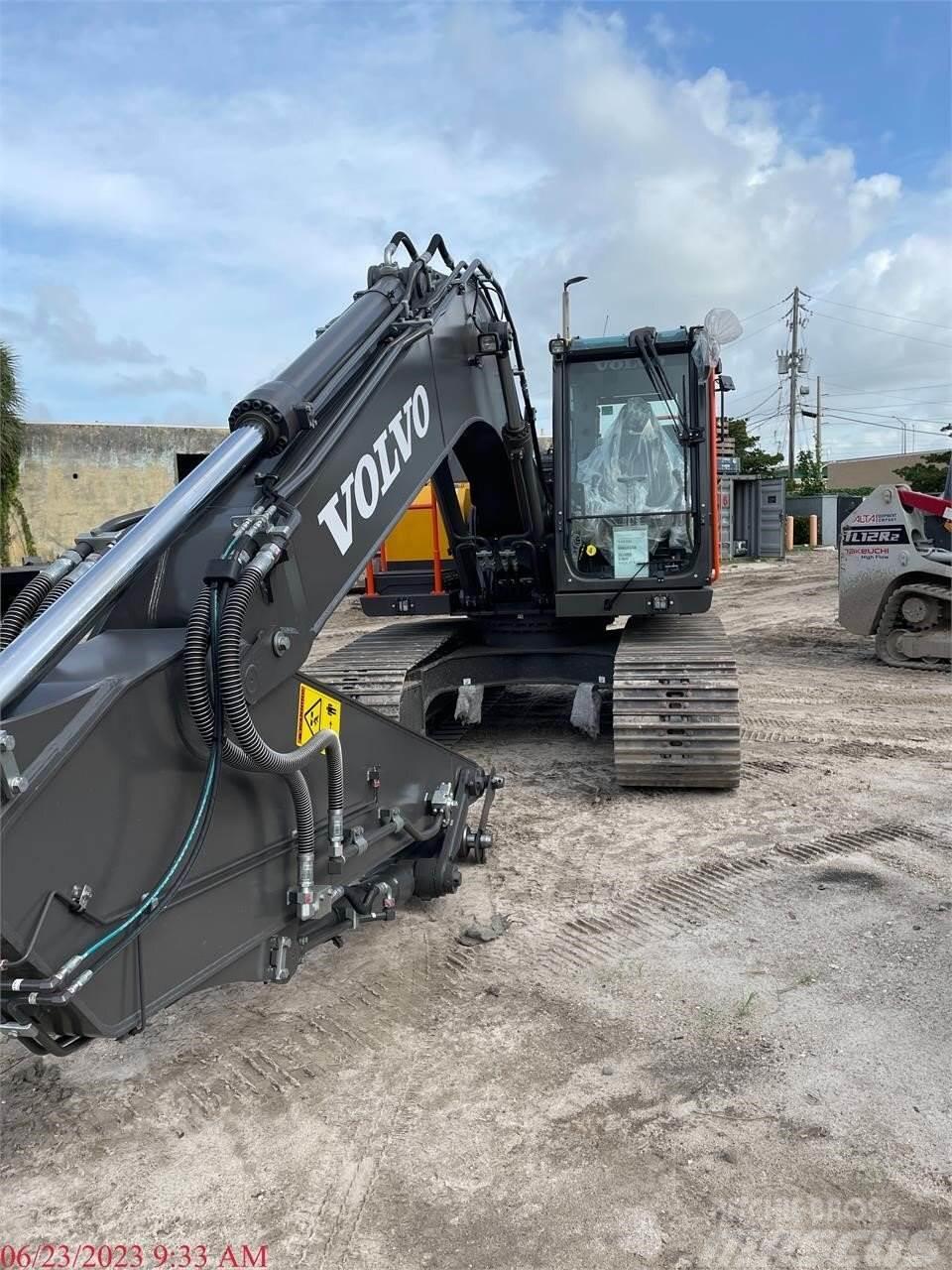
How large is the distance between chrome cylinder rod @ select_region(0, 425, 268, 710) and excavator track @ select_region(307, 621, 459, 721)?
2.78 meters

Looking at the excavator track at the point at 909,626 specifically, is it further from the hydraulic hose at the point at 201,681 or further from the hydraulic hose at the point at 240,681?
the hydraulic hose at the point at 201,681

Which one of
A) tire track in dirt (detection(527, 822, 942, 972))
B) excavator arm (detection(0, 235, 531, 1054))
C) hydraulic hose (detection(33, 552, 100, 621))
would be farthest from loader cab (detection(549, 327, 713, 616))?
hydraulic hose (detection(33, 552, 100, 621))

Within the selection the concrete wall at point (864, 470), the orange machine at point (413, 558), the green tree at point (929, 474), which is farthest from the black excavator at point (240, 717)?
the concrete wall at point (864, 470)

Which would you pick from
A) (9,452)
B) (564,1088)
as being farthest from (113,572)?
(9,452)

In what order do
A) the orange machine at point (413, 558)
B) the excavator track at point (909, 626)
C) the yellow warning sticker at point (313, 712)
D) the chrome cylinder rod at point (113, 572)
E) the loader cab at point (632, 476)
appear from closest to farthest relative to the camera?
1. the chrome cylinder rod at point (113, 572)
2. the yellow warning sticker at point (313, 712)
3. the loader cab at point (632, 476)
4. the orange machine at point (413, 558)
5. the excavator track at point (909, 626)

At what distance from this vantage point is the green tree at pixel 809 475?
45.1 m

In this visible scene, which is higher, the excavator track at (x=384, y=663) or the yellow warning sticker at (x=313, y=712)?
the yellow warning sticker at (x=313, y=712)

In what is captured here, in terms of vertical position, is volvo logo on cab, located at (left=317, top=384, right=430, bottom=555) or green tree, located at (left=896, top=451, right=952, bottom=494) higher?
green tree, located at (left=896, top=451, right=952, bottom=494)

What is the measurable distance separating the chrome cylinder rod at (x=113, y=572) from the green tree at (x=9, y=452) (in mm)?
20689

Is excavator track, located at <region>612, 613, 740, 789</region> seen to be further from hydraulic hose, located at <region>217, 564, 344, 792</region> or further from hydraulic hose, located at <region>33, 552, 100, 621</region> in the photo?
hydraulic hose, located at <region>33, 552, 100, 621</region>

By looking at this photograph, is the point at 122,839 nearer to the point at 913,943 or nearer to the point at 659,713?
the point at 913,943

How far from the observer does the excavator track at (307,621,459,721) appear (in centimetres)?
571

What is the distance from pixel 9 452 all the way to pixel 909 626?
61.0ft

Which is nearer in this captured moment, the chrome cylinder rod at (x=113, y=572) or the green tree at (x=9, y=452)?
the chrome cylinder rod at (x=113, y=572)
